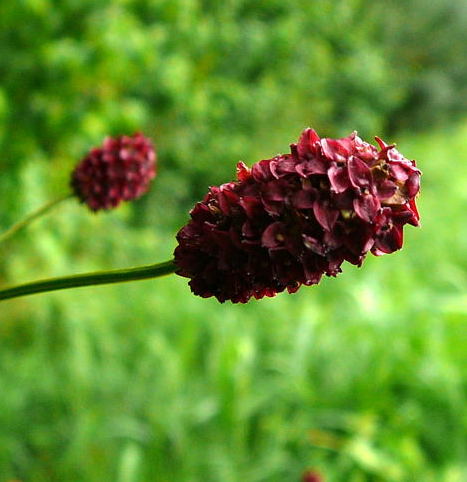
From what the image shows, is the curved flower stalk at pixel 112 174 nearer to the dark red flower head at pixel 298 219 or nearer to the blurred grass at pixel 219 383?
the dark red flower head at pixel 298 219

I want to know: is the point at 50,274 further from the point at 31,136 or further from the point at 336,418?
the point at 336,418

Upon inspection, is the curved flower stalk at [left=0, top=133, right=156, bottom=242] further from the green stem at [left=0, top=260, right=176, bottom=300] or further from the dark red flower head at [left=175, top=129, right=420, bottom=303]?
the dark red flower head at [left=175, top=129, right=420, bottom=303]

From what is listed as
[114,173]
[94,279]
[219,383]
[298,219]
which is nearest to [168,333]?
[219,383]

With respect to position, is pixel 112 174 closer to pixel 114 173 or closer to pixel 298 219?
pixel 114 173

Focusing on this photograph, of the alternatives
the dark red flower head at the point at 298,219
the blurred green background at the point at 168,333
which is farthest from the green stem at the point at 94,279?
the blurred green background at the point at 168,333

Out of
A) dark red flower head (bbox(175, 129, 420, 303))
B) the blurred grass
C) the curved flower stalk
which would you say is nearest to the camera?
dark red flower head (bbox(175, 129, 420, 303))

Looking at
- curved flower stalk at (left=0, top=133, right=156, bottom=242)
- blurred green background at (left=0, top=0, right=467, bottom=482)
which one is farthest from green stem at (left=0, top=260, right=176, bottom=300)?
blurred green background at (left=0, top=0, right=467, bottom=482)
